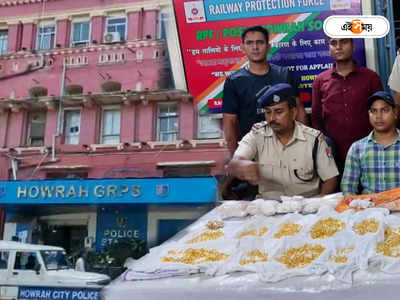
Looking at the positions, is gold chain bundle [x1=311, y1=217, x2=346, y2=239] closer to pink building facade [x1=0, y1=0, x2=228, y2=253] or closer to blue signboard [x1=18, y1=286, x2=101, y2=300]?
pink building facade [x1=0, y1=0, x2=228, y2=253]

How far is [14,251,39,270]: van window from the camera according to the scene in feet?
5.37

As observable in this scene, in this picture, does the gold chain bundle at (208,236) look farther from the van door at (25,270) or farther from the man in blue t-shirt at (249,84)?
the van door at (25,270)

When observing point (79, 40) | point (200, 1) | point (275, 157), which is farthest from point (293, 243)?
point (79, 40)

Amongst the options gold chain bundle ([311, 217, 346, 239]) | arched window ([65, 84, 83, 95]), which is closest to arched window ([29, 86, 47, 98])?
arched window ([65, 84, 83, 95])

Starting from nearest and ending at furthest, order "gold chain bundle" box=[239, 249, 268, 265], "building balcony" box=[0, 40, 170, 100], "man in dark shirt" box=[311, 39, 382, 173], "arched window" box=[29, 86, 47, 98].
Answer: "gold chain bundle" box=[239, 249, 268, 265] → "man in dark shirt" box=[311, 39, 382, 173] → "building balcony" box=[0, 40, 170, 100] → "arched window" box=[29, 86, 47, 98]

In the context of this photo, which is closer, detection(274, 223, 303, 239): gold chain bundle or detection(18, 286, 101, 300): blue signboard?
detection(274, 223, 303, 239): gold chain bundle

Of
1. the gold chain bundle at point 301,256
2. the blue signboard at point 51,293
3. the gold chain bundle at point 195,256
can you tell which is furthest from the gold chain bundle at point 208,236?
the blue signboard at point 51,293

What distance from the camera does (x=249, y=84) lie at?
4.94 ft

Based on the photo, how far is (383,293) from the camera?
65cm

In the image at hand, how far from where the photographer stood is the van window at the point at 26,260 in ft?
5.37

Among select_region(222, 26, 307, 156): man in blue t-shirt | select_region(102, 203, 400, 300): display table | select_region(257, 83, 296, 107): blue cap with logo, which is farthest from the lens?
select_region(222, 26, 307, 156): man in blue t-shirt

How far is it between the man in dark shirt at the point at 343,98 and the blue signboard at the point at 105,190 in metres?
0.42

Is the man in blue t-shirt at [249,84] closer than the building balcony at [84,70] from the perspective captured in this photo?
Yes

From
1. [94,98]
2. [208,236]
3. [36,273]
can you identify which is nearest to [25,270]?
[36,273]
